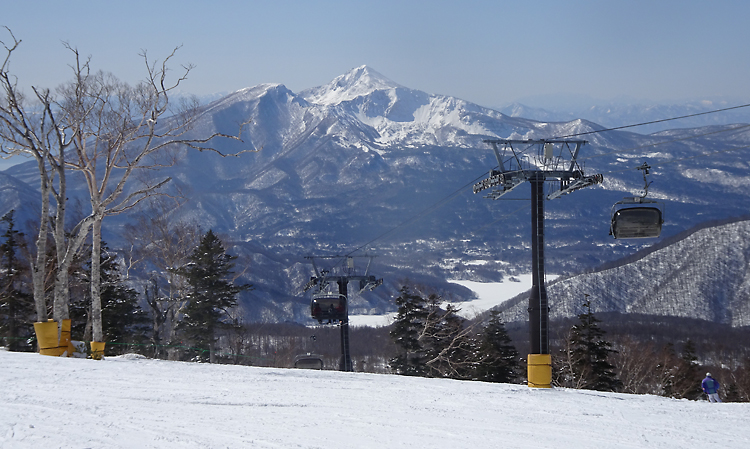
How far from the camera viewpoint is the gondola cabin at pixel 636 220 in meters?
17.5

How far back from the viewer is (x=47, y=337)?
63.3 ft

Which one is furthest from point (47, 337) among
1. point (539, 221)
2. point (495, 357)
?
point (495, 357)

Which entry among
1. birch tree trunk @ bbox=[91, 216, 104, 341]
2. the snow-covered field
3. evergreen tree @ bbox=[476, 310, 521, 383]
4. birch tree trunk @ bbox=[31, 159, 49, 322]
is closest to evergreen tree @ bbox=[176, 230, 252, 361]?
evergreen tree @ bbox=[476, 310, 521, 383]

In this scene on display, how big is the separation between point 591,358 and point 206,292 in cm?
2628

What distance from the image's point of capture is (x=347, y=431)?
1082cm

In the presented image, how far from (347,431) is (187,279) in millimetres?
33552

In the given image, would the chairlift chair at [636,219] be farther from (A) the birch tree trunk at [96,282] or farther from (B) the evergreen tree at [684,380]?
(B) the evergreen tree at [684,380]

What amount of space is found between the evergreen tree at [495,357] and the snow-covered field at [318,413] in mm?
30178

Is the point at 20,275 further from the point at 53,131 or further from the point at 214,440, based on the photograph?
the point at 214,440

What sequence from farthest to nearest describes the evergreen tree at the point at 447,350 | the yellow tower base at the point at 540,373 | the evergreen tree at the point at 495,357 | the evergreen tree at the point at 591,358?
the evergreen tree at the point at 495,357 < the evergreen tree at the point at 447,350 < the evergreen tree at the point at 591,358 < the yellow tower base at the point at 540,373

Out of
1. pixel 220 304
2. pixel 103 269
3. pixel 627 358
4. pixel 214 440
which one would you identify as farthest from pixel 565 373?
pixel 214 440

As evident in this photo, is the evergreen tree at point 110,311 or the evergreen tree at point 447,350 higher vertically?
the evergreen tree at point 110,311

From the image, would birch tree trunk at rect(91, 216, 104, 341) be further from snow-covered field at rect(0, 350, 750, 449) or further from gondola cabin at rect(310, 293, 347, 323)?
gondola cabin at rect(310, 293, 347, 323)

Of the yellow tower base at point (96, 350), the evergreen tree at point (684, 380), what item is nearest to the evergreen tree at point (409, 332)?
the evergreen tree at point (684, 380)
